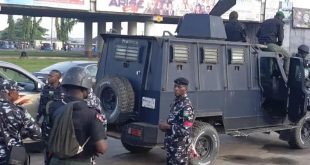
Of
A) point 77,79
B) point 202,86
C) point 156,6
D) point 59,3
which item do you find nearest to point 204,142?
point 202,86

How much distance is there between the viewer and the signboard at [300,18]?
56.3 m

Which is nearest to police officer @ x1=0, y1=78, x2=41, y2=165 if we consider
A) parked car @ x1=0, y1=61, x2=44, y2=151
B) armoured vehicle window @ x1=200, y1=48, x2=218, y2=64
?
armoured vehicle window @ x1=200, y1=48, x2=218, y2=64

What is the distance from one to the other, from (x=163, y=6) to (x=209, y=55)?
37.1 m

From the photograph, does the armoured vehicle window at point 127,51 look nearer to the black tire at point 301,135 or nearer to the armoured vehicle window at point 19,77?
the armoured vehicle window at point 19,77

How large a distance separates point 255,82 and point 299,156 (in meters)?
1.61

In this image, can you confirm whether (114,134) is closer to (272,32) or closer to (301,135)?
(301,135)

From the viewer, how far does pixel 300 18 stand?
57344mm

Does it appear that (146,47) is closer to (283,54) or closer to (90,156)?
(283,54)

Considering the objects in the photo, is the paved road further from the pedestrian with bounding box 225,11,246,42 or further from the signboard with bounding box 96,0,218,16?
the signboard with bounding box 96,0,218,16

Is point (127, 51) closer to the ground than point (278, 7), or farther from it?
closer to the ground

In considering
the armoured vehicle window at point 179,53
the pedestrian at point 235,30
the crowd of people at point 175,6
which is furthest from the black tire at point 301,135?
the crowd of people at point 175,6

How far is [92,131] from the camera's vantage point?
3.90 m

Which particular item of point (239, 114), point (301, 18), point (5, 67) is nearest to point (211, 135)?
point (239, 114)

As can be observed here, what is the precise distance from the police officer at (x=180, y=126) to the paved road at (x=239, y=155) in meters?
2.37
